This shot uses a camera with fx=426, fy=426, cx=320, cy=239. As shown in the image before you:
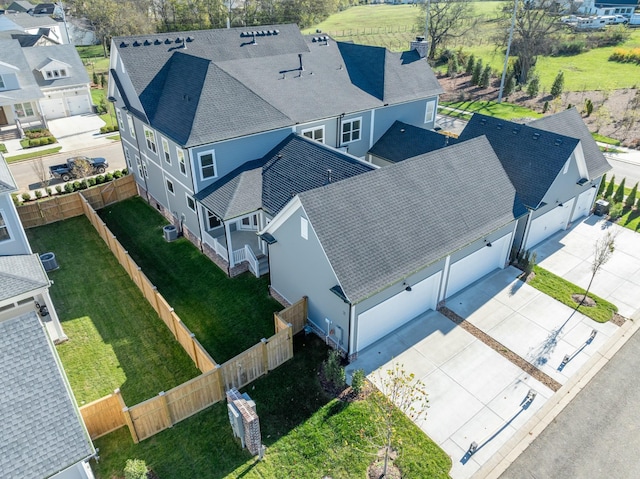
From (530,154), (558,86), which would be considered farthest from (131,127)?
(558,86)

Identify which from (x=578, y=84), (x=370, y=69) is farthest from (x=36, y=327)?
(x=578, y=84)

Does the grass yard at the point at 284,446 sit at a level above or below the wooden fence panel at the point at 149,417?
below

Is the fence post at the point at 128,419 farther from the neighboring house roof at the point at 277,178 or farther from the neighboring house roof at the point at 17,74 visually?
the neighboring house roof at the point at 17,74

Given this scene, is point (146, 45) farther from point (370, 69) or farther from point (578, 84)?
point (578, 84)

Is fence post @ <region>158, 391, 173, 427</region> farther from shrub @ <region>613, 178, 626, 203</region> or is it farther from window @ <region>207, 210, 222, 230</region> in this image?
shrub @ <region>613, 178, 626, 203</region>

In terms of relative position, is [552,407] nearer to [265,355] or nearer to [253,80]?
[265,355]

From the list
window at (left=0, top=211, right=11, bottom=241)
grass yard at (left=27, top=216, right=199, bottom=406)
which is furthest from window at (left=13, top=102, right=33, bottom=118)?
window at (left=0, top=211, right=11, bottom=241)

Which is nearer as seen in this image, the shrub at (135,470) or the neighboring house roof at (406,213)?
the shrub at (135,470)

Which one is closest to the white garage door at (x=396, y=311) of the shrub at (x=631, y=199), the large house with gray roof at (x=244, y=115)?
the large house with gray roof at (x=244, y=115)
